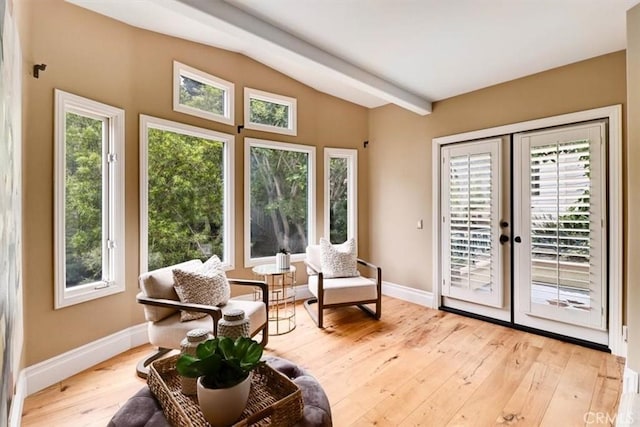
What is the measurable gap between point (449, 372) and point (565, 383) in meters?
0.81

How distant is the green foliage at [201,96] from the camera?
10.6 feet

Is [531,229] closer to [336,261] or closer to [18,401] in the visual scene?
[336,261]

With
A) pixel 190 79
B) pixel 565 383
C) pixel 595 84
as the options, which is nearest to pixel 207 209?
pixel 190 79

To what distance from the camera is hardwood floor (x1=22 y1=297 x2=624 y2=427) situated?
6.43 feet

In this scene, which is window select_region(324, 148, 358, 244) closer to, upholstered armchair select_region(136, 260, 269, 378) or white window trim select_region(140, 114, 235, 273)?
white window trim select_region(140, 114, 235, 273)

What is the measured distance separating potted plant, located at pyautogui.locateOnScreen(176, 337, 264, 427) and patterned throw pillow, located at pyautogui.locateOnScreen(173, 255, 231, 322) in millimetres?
1292

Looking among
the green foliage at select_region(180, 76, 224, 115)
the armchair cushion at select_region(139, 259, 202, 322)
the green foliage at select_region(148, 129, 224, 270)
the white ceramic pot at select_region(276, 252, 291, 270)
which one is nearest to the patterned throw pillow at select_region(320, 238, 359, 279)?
the white ceramic pot at select_region(276, 252, 291, 270)

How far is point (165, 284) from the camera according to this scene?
2.48 m

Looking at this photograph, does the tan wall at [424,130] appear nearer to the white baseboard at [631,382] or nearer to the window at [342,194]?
the window at [342,194]

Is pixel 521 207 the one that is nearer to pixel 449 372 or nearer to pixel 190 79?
pixel 449 372

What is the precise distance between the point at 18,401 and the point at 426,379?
2.66 metres

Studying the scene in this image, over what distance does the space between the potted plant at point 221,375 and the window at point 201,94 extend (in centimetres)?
274

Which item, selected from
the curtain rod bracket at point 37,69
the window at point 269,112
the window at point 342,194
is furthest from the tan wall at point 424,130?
the curtain rod bracket at point 37,69

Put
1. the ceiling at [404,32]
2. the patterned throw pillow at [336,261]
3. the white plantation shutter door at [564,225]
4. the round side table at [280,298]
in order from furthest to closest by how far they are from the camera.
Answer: the patterned throw pillow at [336,261], the round side table at [280,298], the white plantation shutter door at [564,225], the ceiling at [404,32]
